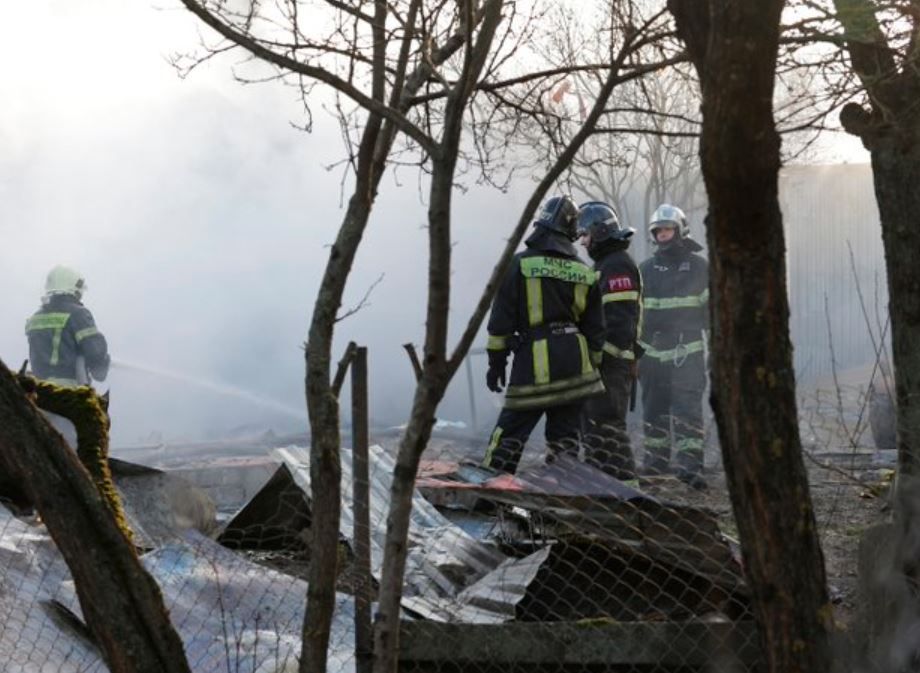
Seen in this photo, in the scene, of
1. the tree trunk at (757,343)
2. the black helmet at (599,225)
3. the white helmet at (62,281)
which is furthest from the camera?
the white helmet at (62,281)

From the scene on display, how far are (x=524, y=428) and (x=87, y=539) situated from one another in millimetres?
4942

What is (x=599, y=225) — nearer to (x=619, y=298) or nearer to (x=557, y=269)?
(x=619, y=298)

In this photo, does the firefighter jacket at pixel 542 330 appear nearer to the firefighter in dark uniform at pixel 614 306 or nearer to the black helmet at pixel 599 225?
the firefighter in dark uniform at pixel 614 306

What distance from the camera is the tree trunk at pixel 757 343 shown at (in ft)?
8.66

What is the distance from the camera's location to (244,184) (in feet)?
78.0

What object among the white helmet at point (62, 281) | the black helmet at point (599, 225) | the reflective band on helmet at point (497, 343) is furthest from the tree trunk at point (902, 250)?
the white helmet at point (62, 281)

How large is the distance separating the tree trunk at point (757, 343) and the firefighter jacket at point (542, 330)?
505 centimetres

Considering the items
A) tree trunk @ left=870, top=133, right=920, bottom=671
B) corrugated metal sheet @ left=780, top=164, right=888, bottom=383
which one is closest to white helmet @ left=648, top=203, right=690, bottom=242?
tree trunk @ left=870, top=133, right=920, bottom=671

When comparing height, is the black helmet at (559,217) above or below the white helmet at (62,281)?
above

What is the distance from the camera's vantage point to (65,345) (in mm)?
10070

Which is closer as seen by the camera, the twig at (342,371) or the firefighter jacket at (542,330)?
the twig at (342,371)

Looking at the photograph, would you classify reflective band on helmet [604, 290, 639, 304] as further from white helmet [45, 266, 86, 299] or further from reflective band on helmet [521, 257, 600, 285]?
white helmet [45, 266, 86, 299]

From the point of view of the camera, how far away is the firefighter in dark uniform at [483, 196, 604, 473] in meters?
7.88

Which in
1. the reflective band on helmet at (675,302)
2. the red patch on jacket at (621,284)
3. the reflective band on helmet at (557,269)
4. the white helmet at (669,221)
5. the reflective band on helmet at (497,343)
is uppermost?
the white helmet at (669,221)
